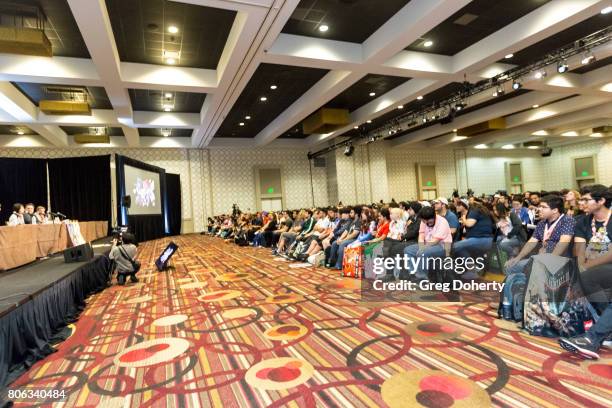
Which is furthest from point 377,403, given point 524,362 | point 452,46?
point 452,46

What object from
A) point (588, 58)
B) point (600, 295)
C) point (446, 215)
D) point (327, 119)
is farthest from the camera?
point (327, 119)

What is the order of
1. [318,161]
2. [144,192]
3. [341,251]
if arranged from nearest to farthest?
[341,251] < [144,192] < [318,161]

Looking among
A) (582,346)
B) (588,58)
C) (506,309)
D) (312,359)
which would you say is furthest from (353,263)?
(588,58)

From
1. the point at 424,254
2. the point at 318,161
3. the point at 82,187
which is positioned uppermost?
the point at 318,161

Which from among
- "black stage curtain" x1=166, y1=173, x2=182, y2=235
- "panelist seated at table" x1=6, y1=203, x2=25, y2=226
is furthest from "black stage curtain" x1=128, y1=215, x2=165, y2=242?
"panelist seated at table" x1=6, y1=203, x2=25, y2=226

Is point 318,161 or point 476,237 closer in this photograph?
point 476,237

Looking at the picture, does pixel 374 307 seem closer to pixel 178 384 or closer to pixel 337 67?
pixel 178 384

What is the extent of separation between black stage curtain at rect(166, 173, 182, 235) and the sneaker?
15060 mm

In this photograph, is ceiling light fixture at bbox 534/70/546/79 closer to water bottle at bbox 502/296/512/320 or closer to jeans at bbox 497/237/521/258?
jeans at bbox 497/237/521/258

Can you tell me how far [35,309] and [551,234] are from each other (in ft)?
14.5

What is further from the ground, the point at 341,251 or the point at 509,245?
the point at 509,245

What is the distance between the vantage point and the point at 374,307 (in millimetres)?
3562

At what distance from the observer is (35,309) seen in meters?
3.05

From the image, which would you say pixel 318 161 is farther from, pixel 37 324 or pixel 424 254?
pixel 37 324
